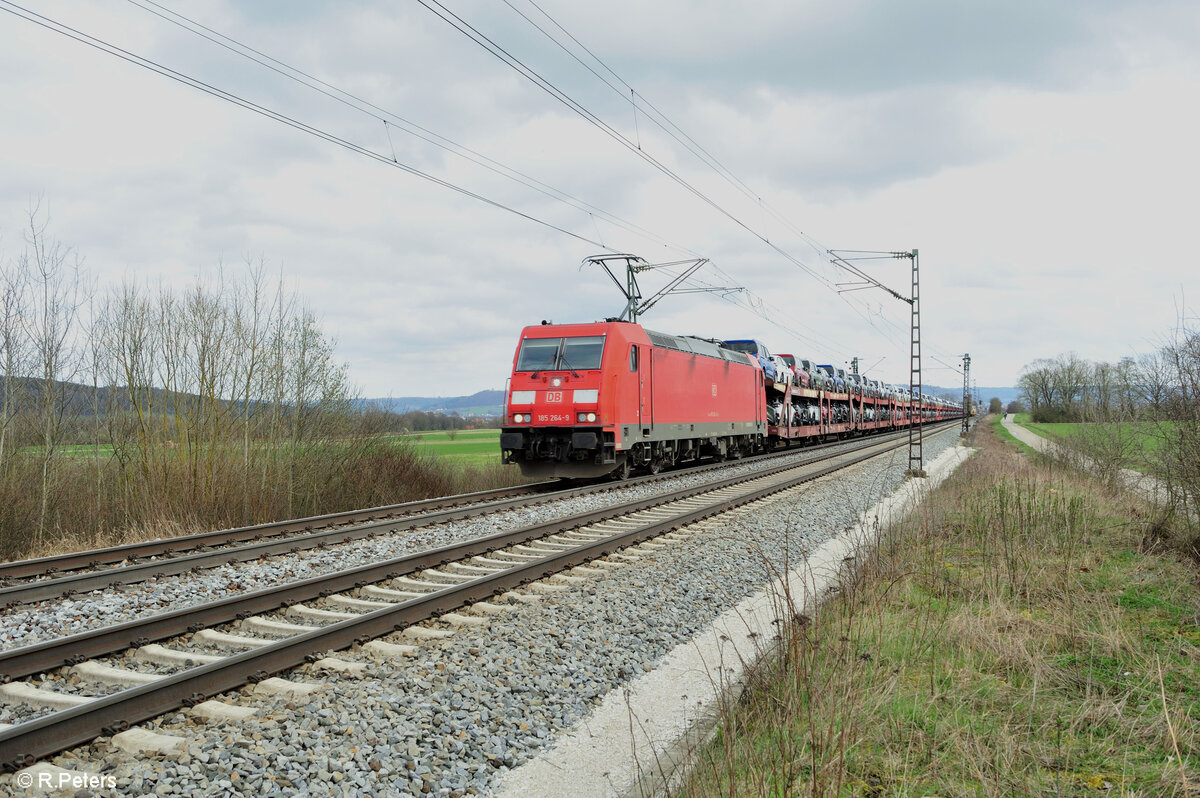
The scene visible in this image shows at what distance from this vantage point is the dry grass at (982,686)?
11.5 feet

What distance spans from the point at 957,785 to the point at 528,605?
408 cm

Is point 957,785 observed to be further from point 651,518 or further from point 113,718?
point 651,518

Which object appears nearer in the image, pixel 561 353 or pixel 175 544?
pixel 175 544

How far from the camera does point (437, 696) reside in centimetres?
471

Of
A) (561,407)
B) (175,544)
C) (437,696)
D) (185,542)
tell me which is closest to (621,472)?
(561,407)

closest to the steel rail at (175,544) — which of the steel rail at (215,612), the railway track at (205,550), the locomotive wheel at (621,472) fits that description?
the railway track at (205,550)

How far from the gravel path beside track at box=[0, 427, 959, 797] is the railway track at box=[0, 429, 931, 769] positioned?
139 mm

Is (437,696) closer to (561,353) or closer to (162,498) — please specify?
(162,498)

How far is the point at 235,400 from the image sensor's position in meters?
13.1

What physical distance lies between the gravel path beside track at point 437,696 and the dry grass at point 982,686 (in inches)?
35.3

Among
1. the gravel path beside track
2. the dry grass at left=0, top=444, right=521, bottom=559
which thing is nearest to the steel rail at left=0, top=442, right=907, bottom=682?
the gravel path beside track

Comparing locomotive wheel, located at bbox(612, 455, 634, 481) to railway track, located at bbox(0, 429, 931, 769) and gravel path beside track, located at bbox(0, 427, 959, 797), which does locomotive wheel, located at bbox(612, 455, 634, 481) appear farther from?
gravel path beside track, located at bbox(0, 427, 959, 797)

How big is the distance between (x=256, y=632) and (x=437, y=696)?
2174mm

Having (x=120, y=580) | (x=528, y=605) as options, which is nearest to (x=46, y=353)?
(x=120, y=580)
